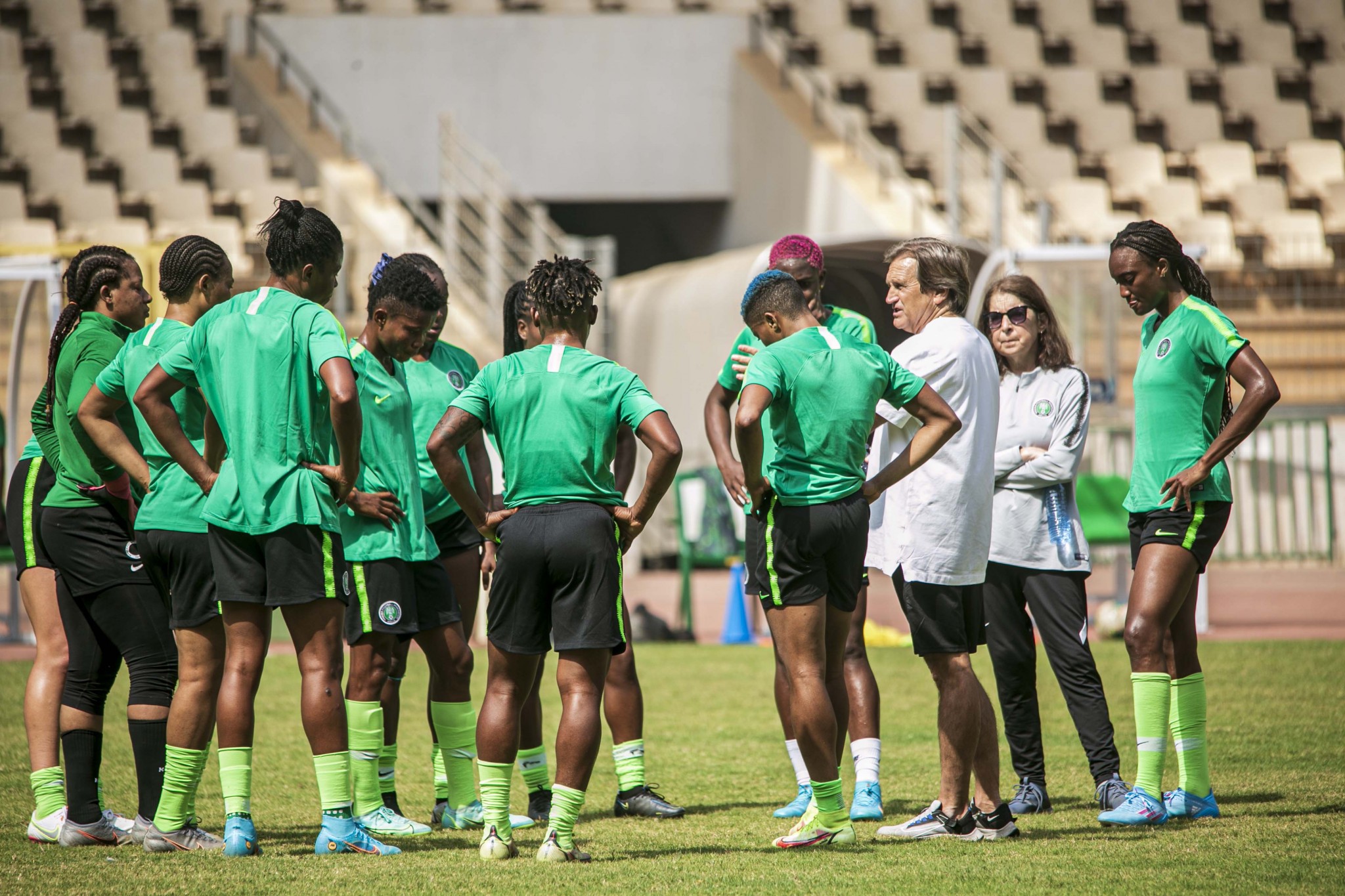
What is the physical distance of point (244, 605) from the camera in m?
4.54

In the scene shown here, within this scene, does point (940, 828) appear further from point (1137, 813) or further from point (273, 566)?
point (273, 566)

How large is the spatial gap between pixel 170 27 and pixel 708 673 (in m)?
15.8

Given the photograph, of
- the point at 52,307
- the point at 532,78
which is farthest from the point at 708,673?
the point at 532,78

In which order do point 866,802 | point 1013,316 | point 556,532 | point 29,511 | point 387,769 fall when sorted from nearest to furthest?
point 556,532
point 29,511
point 866,802
point 387,769
point 1013,316

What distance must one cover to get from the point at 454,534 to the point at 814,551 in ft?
5.12

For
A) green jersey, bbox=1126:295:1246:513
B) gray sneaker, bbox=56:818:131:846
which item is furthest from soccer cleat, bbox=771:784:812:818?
gray sneaker, bbox=56:818:131:846

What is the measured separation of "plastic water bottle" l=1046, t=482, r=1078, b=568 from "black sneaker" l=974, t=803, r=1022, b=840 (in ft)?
3.39

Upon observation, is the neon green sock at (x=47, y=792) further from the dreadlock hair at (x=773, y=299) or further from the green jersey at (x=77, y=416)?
the dreadlock hair at (x=773, y=299)

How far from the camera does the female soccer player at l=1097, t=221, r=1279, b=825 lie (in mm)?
5031

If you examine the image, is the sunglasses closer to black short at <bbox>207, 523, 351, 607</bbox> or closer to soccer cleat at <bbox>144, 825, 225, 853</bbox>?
black short at <bbox>207, 523, 351, 607</bbox>

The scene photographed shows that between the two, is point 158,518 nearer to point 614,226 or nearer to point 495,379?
point 495,379

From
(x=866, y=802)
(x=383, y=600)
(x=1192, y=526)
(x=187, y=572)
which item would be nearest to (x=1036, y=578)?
(x=1192, y=526)

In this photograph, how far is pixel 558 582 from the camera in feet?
14.8

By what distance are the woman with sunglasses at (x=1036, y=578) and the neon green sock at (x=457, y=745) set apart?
1970 millimetres
